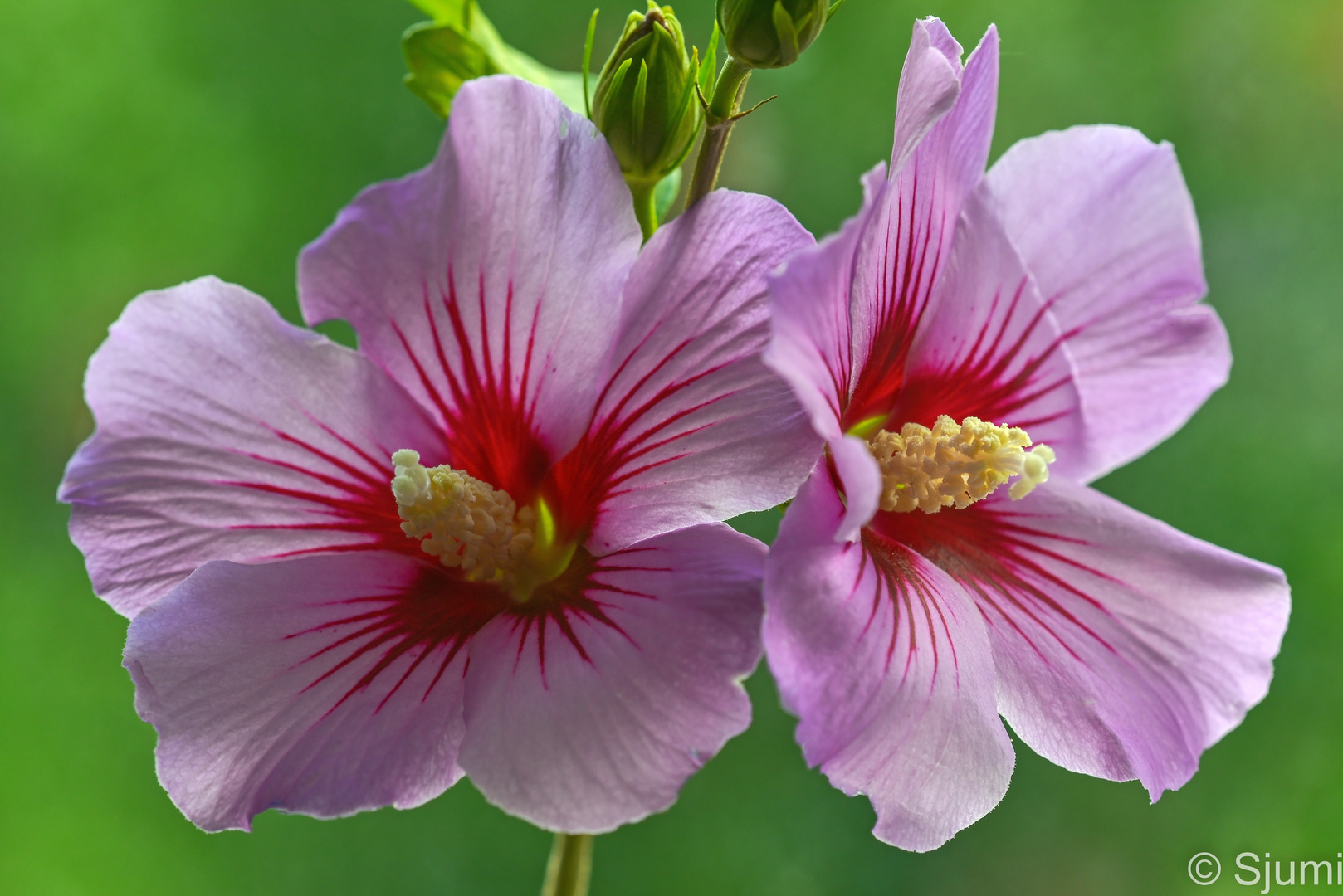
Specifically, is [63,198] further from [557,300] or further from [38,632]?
[557,300]

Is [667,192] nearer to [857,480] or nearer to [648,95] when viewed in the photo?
[648,95]

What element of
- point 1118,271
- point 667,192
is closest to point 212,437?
point 667,192

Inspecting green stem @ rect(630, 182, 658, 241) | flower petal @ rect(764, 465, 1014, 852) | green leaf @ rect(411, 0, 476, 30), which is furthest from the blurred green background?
flower petal @ rect(764, 465, 1014, 852)

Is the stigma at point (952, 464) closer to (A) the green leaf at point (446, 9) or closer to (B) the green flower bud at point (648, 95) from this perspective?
(B) the green flower bud at point (648, 95)

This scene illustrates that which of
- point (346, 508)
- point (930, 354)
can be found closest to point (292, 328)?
point (346, 508)

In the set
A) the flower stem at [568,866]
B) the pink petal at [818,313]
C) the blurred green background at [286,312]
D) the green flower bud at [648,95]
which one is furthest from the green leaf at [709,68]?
the blurred green background at [286,312]

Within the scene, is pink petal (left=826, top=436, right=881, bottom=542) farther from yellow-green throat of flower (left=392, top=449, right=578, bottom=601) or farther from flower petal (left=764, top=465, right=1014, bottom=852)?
yellow-green throat of flower (left=392, top=449, right=578, bottom=601)

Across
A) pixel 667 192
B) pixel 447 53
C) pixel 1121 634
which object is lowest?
pixel 1121 634
